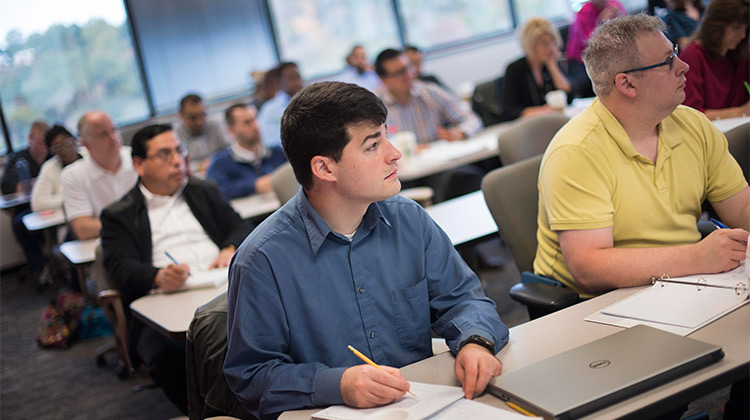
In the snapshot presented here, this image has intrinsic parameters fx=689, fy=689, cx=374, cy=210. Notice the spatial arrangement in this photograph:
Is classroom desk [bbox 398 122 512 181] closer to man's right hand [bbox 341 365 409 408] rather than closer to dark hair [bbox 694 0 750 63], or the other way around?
dark hair [bbox 694 0 750 63]

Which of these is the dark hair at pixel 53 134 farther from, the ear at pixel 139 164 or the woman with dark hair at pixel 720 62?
the woman with dark hair at pixel 720 62

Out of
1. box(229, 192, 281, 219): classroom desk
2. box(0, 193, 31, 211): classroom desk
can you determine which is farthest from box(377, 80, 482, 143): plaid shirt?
box(0, 193, 31, 211): classroom desk

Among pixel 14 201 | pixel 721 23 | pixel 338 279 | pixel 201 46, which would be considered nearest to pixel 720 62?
pixel 721 23

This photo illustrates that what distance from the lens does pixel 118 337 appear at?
336cm

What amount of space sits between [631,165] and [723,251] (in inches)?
15.2

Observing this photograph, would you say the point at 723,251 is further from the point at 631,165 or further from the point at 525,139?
the point at 525,139

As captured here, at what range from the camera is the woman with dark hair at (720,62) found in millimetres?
3201

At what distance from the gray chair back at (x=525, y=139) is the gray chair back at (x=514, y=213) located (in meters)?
0.86

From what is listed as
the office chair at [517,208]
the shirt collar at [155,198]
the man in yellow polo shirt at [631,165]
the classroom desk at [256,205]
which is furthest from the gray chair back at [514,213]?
the classroom desk at [256,205]

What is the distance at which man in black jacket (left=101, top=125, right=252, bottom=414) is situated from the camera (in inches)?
115

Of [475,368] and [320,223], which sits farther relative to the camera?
[320,223]

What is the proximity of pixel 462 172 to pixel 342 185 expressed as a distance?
3.24m

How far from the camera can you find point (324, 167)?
158 cm

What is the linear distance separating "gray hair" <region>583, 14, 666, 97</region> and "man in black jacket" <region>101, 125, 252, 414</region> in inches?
67.1
